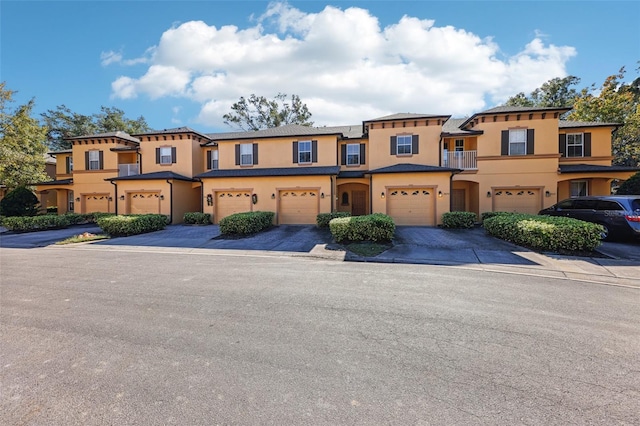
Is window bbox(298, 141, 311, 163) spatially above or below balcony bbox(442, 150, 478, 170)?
above

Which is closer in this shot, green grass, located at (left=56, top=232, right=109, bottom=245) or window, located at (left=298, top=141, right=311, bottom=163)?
green grass, located at (left=56, top=232, right=109, bottom=245)

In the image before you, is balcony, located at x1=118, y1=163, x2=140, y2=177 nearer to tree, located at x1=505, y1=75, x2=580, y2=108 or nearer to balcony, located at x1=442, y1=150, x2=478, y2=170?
balcony, located at x1=442, y1=150, x2=478, y2=170

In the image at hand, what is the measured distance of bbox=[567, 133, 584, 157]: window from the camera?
18203mm

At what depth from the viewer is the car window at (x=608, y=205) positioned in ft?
34.7

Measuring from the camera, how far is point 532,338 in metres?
3.69

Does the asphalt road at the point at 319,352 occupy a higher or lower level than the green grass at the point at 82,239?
lower

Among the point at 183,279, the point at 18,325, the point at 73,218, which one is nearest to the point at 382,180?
the point at 183,279

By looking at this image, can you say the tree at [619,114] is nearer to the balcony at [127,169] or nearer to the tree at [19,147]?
the balcony at [127,169]

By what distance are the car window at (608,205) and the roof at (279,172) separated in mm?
11507

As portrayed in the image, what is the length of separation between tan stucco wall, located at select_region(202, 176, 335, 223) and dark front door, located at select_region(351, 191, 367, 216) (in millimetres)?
4283

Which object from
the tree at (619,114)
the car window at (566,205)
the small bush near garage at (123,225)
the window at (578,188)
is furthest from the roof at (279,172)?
the tree at (619,114)

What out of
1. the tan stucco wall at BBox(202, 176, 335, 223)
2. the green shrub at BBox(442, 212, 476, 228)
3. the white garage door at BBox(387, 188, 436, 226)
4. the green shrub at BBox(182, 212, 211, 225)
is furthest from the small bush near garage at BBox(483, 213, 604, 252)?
the green shrub at BBox(182, 212, 211, 225)

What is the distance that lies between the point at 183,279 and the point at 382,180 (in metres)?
12.4

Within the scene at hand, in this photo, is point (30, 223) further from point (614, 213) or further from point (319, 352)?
point (614, 213)
